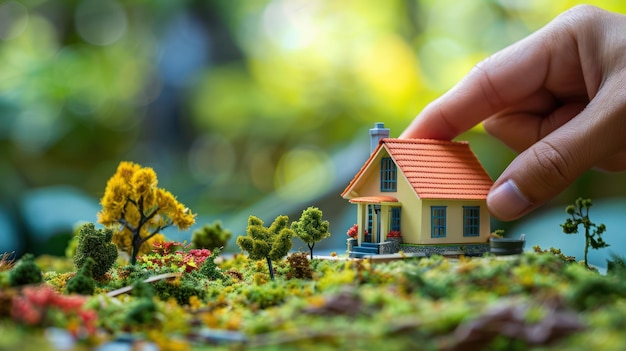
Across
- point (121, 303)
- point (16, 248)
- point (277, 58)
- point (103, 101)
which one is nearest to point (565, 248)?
point (277, 58)

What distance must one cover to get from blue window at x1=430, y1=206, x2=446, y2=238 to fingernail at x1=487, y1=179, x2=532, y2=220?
1.92ft

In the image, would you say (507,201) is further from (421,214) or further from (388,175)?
(388,175)

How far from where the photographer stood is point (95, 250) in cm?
753

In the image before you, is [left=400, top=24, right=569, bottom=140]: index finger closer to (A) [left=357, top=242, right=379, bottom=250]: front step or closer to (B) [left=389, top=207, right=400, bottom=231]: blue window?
(B) [left=389, top=207, right=400, bottom=231]: blue window

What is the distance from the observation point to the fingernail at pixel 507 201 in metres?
7.24

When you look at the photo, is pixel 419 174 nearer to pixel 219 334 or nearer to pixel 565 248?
pixel 219 334

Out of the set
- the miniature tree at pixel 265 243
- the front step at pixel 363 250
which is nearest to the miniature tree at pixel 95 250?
the miniature tree at pixel 265 243

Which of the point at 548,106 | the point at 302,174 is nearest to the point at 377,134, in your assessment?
the point at 548,106

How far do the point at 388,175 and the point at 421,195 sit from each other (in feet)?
2.57

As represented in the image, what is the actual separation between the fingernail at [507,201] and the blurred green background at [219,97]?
6.58 m

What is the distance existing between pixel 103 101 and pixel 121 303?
963cm

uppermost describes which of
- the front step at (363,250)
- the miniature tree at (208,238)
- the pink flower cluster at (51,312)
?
the miniature tree at (208,238)

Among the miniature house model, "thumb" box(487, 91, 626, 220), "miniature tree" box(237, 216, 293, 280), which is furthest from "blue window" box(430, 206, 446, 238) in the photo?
"miniature tree" box(237, 216, 293, 280)

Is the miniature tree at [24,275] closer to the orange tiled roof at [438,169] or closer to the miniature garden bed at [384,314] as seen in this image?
the miniature garden bed at [384,314]
